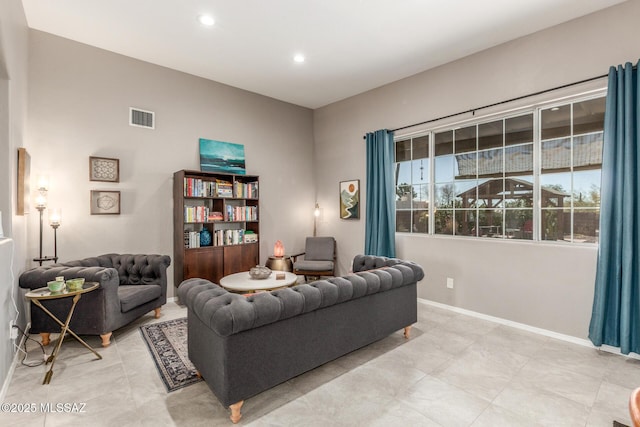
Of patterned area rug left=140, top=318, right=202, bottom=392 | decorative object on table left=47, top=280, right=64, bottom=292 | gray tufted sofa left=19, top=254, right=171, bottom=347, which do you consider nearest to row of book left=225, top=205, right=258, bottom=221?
patterned area rug left=140, top=318, right=202, bottom=392

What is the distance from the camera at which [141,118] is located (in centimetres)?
429

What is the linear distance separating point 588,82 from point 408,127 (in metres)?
2.08

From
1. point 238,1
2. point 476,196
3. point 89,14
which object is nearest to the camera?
point 238,1

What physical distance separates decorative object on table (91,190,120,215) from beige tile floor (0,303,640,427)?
1619 mm

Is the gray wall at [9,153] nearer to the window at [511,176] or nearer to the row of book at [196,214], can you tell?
the row of book at [196,214]

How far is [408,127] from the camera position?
4707 millimetres

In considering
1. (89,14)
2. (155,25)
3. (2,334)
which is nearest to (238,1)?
(155,25)

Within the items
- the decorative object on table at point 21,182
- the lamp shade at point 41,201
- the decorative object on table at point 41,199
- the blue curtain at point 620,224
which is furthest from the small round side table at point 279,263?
the blue curtain at point 620,224

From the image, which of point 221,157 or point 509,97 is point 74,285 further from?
point 509,97

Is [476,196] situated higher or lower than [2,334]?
higher

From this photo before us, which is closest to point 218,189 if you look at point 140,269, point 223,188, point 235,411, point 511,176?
point 223,188

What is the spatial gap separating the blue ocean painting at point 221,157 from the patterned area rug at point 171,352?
91.4 inches

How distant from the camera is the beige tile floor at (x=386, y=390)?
203 centimetres

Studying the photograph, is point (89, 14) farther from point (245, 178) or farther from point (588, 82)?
point (588, 82)
